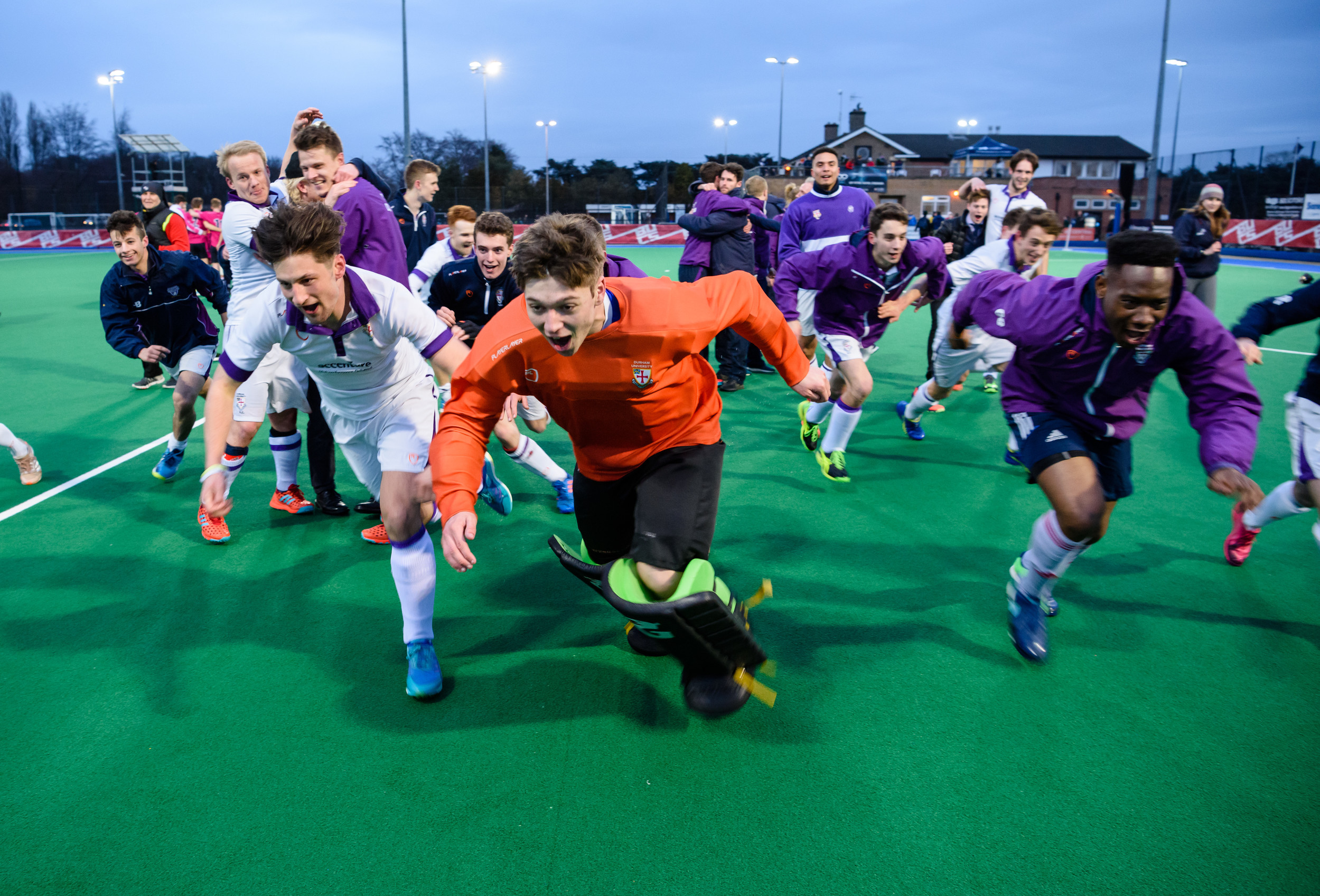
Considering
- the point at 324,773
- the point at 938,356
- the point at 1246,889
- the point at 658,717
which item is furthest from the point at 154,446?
the point at 1246,889

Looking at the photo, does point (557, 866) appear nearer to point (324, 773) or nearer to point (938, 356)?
point (324, 773)

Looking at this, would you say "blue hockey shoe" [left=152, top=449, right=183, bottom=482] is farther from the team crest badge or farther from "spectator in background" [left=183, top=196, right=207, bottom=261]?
"spectator in background" [left=183, top=196, right=207, bottom=261]

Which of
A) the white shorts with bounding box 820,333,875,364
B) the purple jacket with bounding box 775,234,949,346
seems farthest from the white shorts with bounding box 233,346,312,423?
the white shorts with bounding box 820,333,875,364

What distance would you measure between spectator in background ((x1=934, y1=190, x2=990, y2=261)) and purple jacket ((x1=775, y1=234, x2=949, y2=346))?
8.90 feet

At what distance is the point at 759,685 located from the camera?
299cm

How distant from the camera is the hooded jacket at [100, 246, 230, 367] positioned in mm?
6105

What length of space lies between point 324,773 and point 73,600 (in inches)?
91.3

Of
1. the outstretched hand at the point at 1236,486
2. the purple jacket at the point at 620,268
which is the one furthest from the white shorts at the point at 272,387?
the outstretched hand at the point at 1236,486

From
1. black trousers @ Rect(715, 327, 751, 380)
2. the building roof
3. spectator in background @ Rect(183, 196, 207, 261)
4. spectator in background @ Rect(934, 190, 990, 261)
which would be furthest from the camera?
the building roof

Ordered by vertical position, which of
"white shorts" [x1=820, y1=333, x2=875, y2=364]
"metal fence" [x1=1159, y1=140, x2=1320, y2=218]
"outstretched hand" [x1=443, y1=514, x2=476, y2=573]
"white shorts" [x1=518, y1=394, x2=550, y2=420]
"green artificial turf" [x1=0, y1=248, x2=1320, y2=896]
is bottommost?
"green artificial turf" [x1=0, y1=248, x2=1320, y2=896]

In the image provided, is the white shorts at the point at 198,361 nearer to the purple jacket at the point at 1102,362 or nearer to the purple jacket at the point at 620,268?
the purple jacket at the point at 620,268

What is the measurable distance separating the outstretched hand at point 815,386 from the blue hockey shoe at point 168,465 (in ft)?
16.5

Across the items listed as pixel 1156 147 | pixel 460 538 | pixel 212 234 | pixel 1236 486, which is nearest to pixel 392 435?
pixel 460 538

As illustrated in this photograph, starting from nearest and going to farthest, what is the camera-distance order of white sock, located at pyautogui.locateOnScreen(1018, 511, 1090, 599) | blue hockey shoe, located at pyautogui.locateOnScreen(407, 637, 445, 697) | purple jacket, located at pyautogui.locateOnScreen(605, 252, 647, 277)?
blue hockey shoe, located at pyautogui.locateOnScreen(407, 637, 445, 697) → white sock, located at pyautogui.locateOnScreen(1018, 511, 1090, 599) → purple jacket, located at pyautogui.locateOnScreen(605, 252, 647, 277)
